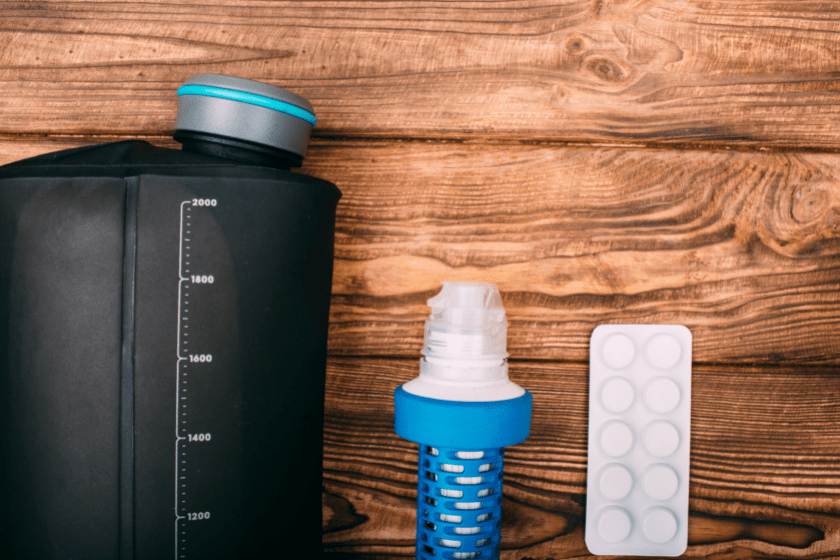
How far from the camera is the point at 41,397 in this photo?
1.21 feet

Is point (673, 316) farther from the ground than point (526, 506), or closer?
farther from the ground

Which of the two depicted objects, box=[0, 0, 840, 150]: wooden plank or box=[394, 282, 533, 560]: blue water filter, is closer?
box=[394, 282, 533, 560]: blue water filter

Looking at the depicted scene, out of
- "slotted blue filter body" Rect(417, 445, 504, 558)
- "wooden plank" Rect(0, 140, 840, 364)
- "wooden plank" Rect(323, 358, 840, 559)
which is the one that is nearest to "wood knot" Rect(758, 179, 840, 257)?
"wooden plank" Rect(0, 140, 840, 364)

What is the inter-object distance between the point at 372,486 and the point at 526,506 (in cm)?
16

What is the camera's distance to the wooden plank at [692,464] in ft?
1.67

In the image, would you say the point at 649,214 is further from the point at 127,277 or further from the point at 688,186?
the point at 127,277

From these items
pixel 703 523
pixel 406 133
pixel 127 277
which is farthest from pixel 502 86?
pixel 703 523

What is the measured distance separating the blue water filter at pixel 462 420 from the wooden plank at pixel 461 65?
0.20 metres

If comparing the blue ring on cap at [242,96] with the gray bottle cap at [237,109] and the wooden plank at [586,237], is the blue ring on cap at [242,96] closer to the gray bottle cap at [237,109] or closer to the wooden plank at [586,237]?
the gray bottle cap at [237,109]

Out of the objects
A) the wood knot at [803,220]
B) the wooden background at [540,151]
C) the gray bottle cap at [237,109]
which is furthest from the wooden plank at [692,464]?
the gray bottle cap at [237,109]

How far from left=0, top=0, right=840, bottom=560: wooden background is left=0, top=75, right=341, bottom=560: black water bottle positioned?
13cm

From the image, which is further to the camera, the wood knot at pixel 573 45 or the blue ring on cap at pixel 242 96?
the wood knot at pixel 573 45

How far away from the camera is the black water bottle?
0.37 meters

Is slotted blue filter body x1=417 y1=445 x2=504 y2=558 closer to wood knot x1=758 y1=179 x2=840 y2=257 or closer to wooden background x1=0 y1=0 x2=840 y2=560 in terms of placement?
wooden background x1=0 y1=0 x2=840 y2=560
